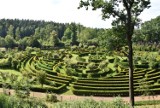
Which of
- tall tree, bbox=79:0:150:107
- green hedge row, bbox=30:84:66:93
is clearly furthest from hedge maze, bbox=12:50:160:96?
tall tree, bbox=79:0:150:107

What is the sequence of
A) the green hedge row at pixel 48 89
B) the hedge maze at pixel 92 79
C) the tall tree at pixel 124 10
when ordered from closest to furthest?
1. the tall tree at pixel 124 10
2. the hedge maze at pixel 92 79
3. the green hedge row at pixel 48 89

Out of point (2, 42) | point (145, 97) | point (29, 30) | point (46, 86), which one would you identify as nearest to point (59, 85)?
point (46, 86)

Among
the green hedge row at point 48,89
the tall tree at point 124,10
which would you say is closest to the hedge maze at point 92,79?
the green hedge row at point 48,89

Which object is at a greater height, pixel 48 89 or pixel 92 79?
pixel 92 79

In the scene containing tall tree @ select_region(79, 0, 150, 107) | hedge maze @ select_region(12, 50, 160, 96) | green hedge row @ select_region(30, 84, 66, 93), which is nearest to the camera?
tall tree @ select_region(79, 0, 150, 107)

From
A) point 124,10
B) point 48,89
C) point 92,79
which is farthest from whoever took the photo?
point 92,79

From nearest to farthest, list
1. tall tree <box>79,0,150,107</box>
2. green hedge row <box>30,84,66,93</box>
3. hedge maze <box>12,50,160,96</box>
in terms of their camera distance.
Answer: tall tree <box>79,0,150,107</box> → hedge maze <box>12,50,160,96</box> → green hedge row <box>30,84,66,93</box>

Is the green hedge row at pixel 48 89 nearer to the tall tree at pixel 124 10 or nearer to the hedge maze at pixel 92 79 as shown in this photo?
the hedge maze at pixel 92 79

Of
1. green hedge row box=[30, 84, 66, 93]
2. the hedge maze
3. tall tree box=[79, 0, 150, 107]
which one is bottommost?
green hedge row box=[30, 84, 66, 93]

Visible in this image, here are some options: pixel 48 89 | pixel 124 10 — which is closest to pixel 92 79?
pixel 48 89

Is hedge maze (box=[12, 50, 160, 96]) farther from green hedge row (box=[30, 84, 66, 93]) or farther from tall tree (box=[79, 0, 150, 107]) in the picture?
tall tree (box=[79, 0, 150, 107])

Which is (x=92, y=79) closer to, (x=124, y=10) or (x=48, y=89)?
(x=48, y=89)

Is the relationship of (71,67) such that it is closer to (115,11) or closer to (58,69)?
(58,69)

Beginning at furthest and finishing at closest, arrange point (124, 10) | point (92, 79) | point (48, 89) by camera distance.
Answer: point (92, 79), point (48, 89), point (124, 10)
